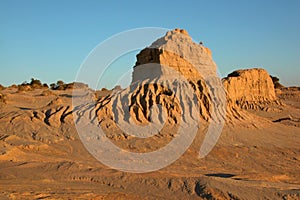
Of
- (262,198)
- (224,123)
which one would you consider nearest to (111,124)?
(224,123)

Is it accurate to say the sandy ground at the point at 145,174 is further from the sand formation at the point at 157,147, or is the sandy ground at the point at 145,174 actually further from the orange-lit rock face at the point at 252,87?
the orange-lit rock face at the point at 252,87

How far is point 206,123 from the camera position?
41.1 ft

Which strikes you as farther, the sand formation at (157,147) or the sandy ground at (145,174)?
the sand formation at (157,147)

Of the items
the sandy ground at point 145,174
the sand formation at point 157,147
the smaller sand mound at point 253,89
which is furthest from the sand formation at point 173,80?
the smaller sand mound at point 253,89

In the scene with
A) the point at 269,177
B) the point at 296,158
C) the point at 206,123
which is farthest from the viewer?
the point at 206,123

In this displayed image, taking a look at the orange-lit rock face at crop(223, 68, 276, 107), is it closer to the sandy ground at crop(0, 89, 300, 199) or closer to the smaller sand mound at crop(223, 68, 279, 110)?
the smaller sand mound at crop(223, 68, 279, 110)

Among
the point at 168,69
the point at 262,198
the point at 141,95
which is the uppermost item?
the point at 168,69

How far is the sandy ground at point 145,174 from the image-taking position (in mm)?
5917

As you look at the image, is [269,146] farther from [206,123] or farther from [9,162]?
[9,162]

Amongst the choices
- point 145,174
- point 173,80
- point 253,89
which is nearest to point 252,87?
point 253,89

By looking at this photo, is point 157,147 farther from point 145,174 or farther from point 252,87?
point 252,87

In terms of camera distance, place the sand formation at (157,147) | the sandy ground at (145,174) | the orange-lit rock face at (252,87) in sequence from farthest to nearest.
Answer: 1. the orange-lit rock face at (252,87)
2. the sand formation at (157,147)
3. the sandy ground at (145,174)

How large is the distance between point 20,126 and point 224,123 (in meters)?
7.32

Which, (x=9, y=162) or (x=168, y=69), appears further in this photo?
(x=168, y=69)
